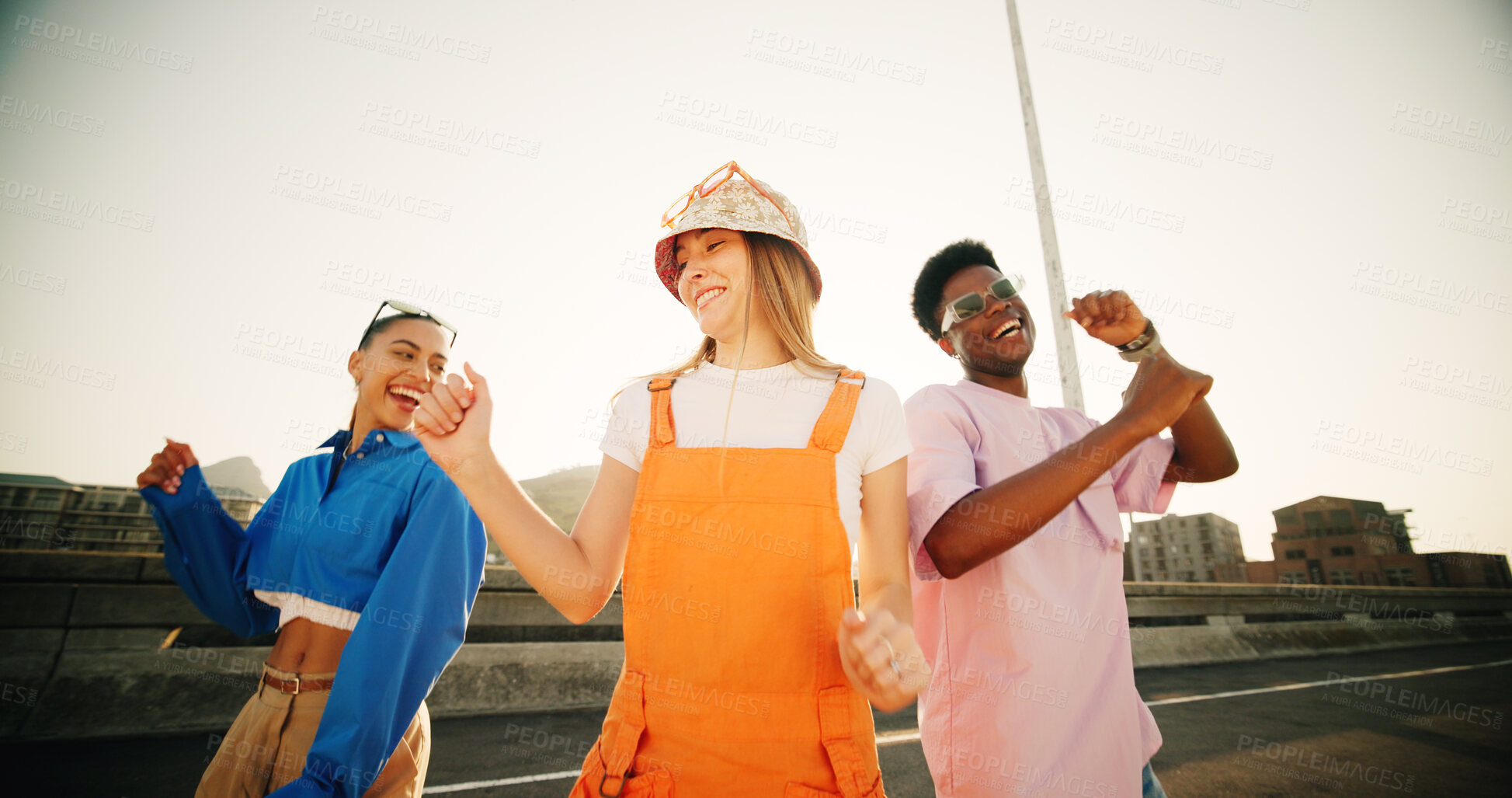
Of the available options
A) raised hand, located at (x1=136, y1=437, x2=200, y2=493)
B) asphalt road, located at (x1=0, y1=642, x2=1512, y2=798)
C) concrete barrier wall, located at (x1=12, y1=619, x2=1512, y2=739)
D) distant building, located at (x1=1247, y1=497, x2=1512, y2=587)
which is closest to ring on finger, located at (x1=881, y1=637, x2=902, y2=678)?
raised hand, located at (x1=136, y1=437, x2=200, y2=493)

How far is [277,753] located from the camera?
1906mm

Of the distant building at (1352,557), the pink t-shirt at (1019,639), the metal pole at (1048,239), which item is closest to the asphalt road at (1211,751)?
the pink t-shirt at (1019,639)

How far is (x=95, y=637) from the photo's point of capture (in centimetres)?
416

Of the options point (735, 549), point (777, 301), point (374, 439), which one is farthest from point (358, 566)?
point (777, 301)

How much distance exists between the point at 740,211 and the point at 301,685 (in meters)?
2.20

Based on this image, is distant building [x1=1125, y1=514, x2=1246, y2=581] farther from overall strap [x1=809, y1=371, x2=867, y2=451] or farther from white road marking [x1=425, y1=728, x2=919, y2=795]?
overall strap [x1=809, y1=371, x2=867, y2=451]

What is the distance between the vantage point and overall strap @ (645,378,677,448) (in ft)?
4.99

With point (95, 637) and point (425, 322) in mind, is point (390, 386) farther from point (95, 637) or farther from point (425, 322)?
point (95, 637)

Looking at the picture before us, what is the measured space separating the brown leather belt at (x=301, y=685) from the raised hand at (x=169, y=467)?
0.95m

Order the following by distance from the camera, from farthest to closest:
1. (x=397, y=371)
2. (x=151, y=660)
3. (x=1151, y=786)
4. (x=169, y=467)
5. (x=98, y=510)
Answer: (x=98, y=510) < (x=151, y=660) < (x=397, y=371) < (x=169, y=467) < (x=1151, y=786)

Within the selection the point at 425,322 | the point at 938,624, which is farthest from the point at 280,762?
the point at 938,624

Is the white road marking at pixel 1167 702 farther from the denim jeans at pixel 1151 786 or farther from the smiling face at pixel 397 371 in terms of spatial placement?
the denim jeans at pixel 1151 786

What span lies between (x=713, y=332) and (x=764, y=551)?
0.69m

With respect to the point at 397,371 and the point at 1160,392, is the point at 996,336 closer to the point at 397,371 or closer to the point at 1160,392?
the point at 1160,392
